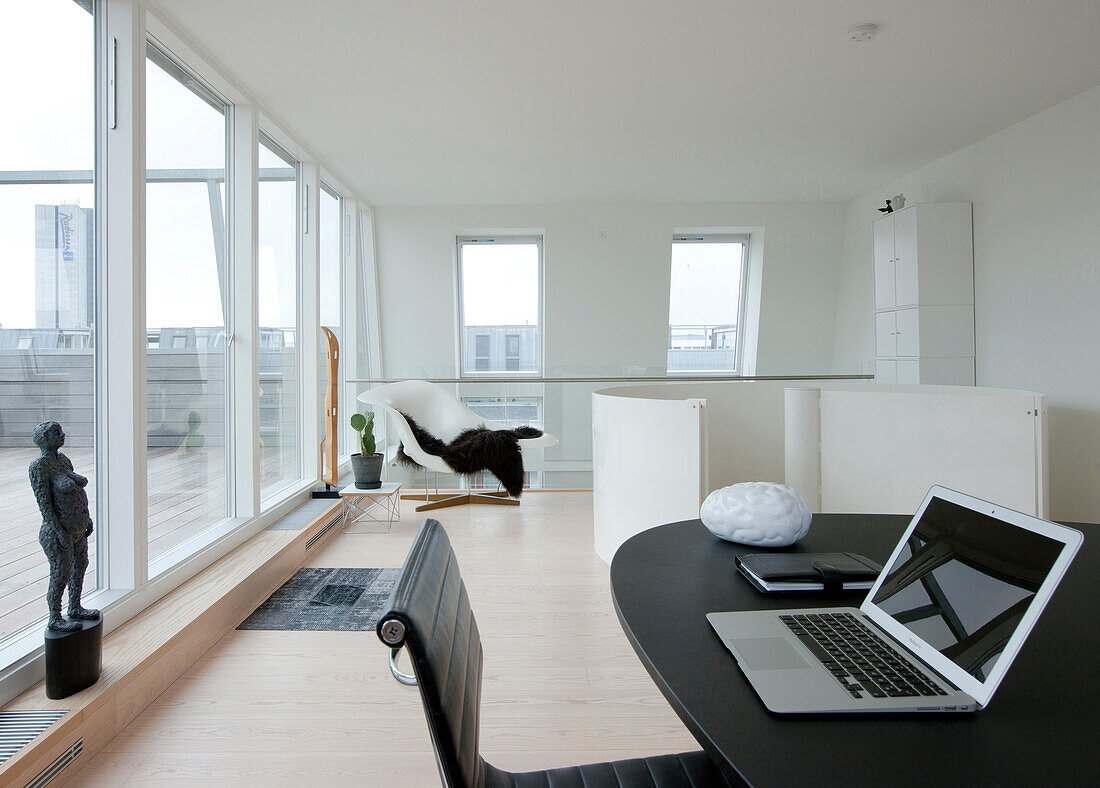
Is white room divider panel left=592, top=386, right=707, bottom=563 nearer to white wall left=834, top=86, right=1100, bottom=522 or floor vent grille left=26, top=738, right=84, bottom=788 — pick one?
floor vent grille left=26, top=738, right=84, bottom=788

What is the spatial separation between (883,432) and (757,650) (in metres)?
→ 2.76

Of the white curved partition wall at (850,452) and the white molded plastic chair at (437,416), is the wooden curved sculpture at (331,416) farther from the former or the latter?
the white curved partition wall at (850,452)

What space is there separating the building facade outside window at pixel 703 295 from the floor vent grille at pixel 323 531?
13.6ft

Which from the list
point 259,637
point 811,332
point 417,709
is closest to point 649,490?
point 417,709

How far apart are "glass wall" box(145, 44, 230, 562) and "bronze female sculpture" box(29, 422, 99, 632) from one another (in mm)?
973

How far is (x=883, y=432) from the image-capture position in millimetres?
3264

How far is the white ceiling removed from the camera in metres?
3.06

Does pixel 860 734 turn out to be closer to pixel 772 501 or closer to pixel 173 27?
pixel 772 501

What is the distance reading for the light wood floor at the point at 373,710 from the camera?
1830mm

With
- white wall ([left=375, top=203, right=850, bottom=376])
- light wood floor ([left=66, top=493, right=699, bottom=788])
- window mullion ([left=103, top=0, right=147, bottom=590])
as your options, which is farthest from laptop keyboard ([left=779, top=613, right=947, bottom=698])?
white wall ([left=375, top=203, right=850, bottom=376])

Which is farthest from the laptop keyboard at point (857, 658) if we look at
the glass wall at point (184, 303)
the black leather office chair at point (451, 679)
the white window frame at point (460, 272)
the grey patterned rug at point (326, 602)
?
the white window frame at point (460, 272)

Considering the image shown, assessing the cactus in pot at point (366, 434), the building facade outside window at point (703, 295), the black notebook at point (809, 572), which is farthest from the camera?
the building facade outside window at point (703, 295)

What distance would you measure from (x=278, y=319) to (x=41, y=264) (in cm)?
215

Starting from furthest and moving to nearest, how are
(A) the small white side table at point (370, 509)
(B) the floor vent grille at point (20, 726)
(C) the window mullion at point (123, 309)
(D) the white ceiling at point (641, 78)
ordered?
(A) the small white side table at point (370, 509) → (D) the white ceiling at point (641, 78) → (C) the window mullion at point (123, 309) → (B) the floor vent grille at point (20, 726)
